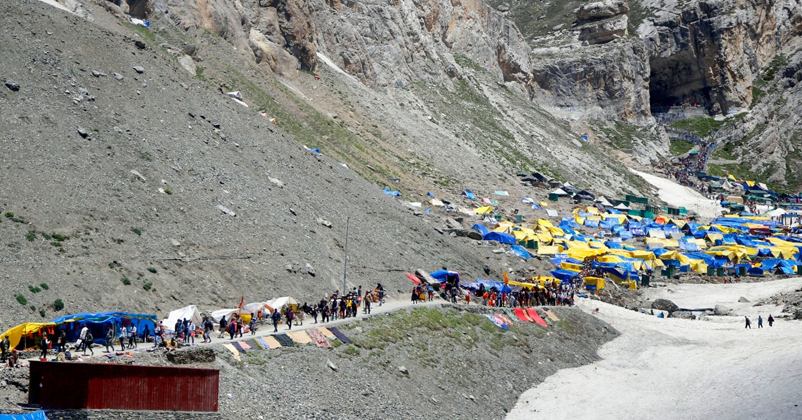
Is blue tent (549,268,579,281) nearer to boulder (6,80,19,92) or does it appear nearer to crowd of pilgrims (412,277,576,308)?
crowd of pilgrims (412,277,576,308)

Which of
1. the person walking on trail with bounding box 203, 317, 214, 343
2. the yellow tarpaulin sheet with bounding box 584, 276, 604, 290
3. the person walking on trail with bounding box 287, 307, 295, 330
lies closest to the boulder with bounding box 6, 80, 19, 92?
the person walking on trail with bounding box 203, 317, 214, 343

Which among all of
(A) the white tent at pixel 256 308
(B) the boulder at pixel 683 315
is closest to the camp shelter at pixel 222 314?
(A) the white tent at pixel 256 308

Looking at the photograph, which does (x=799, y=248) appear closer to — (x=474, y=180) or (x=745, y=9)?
(x=474, y=180)

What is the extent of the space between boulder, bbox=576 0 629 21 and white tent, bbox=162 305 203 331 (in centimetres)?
13415

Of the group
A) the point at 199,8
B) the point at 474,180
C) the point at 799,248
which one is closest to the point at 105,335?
the point at 199,8

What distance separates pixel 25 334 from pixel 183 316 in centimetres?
679

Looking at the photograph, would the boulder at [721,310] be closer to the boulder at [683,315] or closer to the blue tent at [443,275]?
the boulder at [683,315]

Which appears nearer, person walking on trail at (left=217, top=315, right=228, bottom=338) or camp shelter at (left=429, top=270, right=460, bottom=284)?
person walking on trail at (left=217, top=315, right=228, bottom=338)

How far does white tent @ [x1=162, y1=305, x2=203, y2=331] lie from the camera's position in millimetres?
33250

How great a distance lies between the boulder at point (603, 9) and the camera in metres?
156

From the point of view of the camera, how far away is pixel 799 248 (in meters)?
82.6

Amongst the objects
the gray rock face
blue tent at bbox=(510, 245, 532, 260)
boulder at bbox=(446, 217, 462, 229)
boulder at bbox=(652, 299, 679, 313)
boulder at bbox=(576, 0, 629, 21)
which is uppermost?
boulder at bbox=(576, 0, 629, 21)

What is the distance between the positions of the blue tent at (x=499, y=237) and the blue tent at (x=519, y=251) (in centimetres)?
134

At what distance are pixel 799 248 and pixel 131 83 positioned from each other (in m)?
61.7
